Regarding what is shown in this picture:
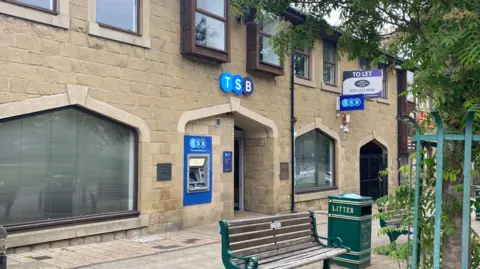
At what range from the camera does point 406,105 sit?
63.9 feet

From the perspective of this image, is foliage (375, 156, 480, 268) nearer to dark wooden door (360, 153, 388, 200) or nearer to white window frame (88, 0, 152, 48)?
white window frame (88, 0, 152, 48)

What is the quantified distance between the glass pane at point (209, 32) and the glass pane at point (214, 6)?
20cm

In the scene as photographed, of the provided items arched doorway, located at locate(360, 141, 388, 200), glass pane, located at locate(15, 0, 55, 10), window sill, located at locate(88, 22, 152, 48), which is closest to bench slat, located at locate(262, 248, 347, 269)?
window sill, located at locate(88, 22, 152, 48)

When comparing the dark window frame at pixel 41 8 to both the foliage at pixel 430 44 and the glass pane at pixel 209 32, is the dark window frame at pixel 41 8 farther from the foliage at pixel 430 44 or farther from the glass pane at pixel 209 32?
the foliage at pixel 430 44

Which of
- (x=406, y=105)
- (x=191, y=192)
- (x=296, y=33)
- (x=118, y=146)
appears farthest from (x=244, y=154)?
(x=406, y=105)

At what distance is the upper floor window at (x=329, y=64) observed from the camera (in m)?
15.0

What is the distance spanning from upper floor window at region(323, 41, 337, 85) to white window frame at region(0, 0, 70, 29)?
8.93 metres

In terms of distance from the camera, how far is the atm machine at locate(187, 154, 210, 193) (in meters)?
10.4

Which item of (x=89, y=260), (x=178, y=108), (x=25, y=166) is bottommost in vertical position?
(x=89, y=260)

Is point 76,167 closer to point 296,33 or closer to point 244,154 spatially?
point 296,33

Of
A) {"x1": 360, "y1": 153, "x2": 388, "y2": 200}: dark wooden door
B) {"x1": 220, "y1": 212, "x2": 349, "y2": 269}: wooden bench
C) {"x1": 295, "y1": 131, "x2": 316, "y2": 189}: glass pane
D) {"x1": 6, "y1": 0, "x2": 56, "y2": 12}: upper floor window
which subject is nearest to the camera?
{"x1": 220, "y1": 212, "x2": 349, "y2": 269}: wooden bench

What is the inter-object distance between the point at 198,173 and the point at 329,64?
6771 mm

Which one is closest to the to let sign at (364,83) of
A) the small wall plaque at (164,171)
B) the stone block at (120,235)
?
the small wall plaque at (164,171)

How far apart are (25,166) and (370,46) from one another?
18.6 feet
